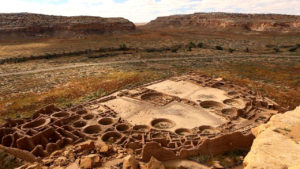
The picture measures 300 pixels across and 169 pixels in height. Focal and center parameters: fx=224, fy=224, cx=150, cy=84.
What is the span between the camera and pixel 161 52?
67.8m

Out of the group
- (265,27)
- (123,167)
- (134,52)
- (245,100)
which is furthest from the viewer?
(265,27)

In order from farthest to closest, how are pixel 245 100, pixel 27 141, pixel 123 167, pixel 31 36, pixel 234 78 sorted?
pixel 31 36, pixel 234 78, pixel 245 100, pixel 27 141, pixel 123 167

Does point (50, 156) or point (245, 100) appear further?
point (245, 100)

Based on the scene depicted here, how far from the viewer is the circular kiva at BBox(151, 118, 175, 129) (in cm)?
2117

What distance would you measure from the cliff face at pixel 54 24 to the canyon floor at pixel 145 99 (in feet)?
100

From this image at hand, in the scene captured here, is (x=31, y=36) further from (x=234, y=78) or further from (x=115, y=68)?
(x=234, y=78)

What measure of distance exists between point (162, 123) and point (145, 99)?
20.3ft

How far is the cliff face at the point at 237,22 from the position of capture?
4072 inches

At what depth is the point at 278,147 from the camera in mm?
9141

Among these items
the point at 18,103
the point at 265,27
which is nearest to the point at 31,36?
the point at 18,103

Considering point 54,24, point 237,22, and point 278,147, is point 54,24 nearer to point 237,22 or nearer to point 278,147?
point 237,22

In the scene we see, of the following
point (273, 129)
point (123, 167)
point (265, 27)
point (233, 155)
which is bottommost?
point (233, 155)

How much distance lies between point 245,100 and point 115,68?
94.3ft

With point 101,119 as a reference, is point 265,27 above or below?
above
